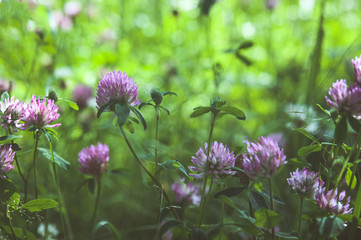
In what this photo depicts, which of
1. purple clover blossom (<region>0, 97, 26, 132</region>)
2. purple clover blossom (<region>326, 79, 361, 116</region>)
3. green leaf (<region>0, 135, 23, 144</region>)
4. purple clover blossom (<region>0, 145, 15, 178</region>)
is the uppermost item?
purple clover blossom (<region>326, 79, 361, 116</region>)

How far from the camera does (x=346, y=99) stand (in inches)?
20.5

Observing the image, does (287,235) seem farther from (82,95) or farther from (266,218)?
(82,95)

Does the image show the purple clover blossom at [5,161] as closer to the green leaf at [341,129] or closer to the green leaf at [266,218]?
the green leaf at [266,218]

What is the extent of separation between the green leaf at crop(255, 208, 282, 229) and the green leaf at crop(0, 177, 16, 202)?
1.26 ft

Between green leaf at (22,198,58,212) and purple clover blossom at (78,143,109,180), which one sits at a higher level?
purple clover blossom at (78,143,109,180)

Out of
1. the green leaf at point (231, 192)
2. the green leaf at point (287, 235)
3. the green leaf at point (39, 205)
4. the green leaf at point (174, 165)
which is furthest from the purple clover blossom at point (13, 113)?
the green leaf at point (287, 235)

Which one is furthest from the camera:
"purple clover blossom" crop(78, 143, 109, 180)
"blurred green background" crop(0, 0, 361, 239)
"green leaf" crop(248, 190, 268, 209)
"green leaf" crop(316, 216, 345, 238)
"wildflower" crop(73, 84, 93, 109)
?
"wildflower" crop(73, 84, 93, 109)

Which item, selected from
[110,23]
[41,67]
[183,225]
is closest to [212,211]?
[183,225]

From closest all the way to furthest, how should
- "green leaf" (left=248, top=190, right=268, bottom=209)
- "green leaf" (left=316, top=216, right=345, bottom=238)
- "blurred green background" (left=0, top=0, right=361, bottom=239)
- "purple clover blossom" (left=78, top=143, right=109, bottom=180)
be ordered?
"green leaf" (left=316, top=216, right=345, bottom=238)
"green leaf" (left=248, top=190, right=268, bottom=209)
"purple clover blossom" (left=78, top=143, right=109, bottom=180)
"blurred green background" (left=0, top=0, right=361, bottom=239)

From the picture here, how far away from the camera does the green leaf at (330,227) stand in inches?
19.1

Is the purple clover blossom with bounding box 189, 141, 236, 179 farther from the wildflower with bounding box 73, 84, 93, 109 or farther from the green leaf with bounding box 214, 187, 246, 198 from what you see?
the wildflower with bounding box 73, 84, 93, 109

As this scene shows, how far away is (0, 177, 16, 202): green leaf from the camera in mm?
594

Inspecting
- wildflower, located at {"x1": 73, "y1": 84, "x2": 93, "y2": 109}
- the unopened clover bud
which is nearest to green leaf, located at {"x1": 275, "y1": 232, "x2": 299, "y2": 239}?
the unopened clover bud

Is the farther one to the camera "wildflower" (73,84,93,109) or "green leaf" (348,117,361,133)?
"wildflower" (73,84,93,109)
